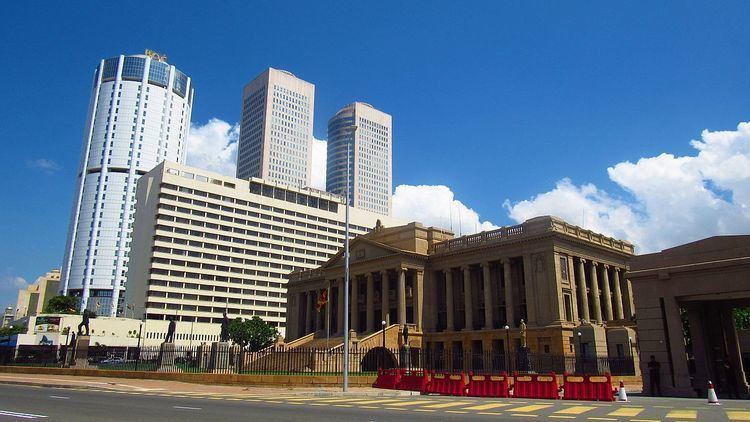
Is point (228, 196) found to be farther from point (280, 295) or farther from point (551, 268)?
point (551, 268)

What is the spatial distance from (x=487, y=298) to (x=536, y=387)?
38110mm

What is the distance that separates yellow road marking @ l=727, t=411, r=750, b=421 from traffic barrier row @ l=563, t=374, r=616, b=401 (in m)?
6.49

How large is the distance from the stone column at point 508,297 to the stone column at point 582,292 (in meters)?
7.48

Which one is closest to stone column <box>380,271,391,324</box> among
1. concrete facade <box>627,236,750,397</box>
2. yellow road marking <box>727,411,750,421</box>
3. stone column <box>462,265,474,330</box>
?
stone column <box>462,265,474,330</box>

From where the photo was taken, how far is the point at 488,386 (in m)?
26.5

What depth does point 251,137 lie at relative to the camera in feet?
652

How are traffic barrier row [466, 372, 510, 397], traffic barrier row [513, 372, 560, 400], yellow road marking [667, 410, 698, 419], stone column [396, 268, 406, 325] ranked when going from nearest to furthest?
yellow road marking [667, 410, 698, 419] < traffic barrier row [513, 372, 560, 400] < traffic barrier row [466, 372, 510, 397] < stone column [396, 268, 406, 325]

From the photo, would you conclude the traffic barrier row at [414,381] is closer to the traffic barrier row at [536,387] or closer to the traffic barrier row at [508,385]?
Answer: the traffic barrier row at [508,385]

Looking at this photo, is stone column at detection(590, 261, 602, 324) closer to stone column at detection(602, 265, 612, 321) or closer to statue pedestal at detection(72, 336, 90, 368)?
stone column at detection(602, 265, 612, 321)

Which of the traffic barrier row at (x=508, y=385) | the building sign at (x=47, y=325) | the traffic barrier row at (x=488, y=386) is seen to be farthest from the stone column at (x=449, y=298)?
the building sign at (x=47, y=325)

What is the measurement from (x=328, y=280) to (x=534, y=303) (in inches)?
1280

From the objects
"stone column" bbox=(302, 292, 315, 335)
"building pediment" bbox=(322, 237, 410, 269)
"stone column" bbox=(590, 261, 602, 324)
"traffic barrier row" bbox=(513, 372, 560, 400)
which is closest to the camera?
"traffic barrier row" bbox=(513, 372, 560, 400)

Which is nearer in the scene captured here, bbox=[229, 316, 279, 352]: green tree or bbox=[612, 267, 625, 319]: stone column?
bbox=[612, 267, 625, 319]: stone column

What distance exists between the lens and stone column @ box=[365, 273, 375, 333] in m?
71.8
